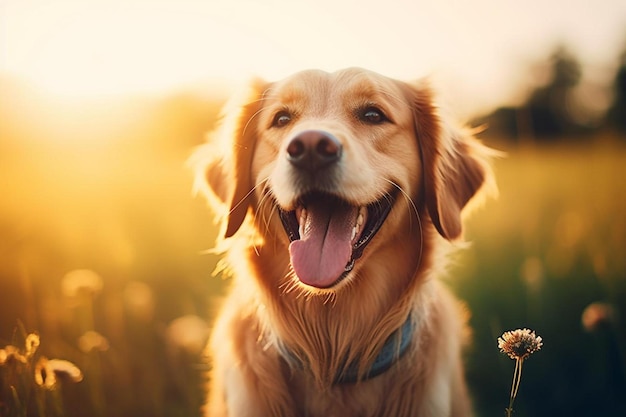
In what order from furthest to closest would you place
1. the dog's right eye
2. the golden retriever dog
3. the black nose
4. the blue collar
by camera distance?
the dog's right eye, the blue collar, the golden retriever dog, the black nose

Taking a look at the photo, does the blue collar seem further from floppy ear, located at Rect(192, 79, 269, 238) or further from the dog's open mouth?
floppy ear, located at Rect(192, 79, 269, 238)

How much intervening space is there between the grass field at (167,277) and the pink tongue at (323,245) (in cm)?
99

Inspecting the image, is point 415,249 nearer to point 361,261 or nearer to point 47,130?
point 361,261

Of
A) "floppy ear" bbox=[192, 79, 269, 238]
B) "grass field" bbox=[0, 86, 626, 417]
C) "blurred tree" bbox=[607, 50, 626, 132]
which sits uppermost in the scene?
"floppy ear" bbox=[192, 79, 269, 238]

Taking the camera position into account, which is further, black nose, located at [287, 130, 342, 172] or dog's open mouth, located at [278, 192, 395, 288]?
dog's open mouth, located at [278, 192, 395, 288]

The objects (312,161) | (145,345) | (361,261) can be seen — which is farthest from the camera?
(145,345)

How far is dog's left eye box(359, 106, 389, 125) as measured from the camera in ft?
7.73

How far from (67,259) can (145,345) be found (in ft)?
3.59

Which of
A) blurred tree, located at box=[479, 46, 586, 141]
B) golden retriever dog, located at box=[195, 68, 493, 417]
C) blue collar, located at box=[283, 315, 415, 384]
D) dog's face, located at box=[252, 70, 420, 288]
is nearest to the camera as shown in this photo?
dog's face, located at box=[252, 70, 420, 288]

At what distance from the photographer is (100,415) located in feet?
8.56

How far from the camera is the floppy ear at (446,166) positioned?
7.79 feet

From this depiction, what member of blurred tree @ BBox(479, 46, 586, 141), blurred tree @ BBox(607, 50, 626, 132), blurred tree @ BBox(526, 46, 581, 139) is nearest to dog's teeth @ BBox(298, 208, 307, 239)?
blurred tree @ BBox(607, 50, 626, 132)

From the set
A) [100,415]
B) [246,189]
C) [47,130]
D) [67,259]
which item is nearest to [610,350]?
[246,189]

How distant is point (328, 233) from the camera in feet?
7.08
